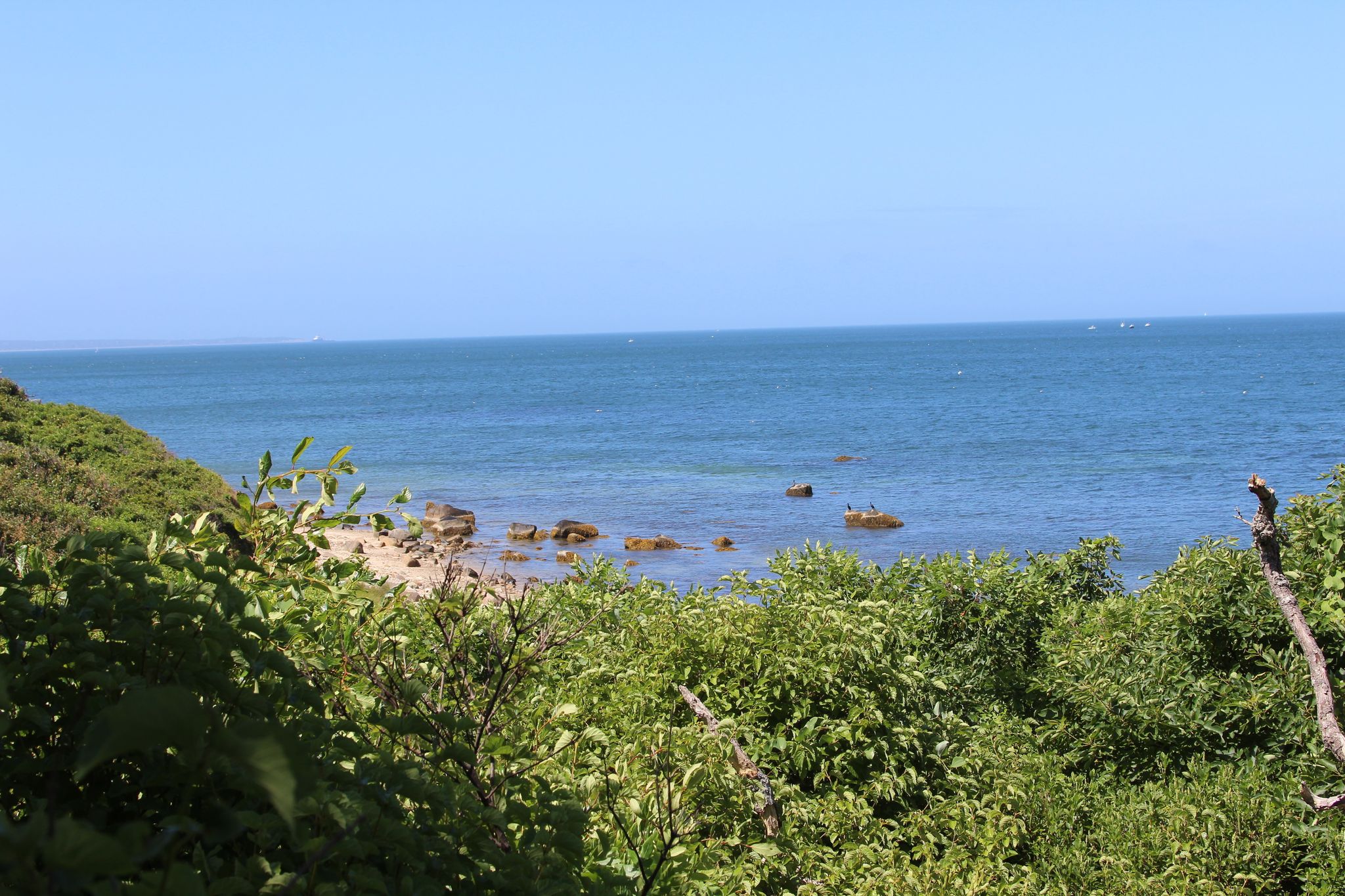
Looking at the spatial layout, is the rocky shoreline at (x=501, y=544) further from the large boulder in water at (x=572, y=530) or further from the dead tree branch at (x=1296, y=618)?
the dead tree branch at (x=1296, y=618)

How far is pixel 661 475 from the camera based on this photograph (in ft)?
165

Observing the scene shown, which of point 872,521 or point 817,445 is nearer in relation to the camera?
point 872,521

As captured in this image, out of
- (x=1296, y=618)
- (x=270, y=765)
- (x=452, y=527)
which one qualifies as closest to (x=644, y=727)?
(x=1296, y=618)

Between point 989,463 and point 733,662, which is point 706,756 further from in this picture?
point 989,463

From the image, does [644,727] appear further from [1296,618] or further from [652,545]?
[652,545]

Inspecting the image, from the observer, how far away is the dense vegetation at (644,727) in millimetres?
2326

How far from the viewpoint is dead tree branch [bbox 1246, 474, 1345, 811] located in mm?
6582

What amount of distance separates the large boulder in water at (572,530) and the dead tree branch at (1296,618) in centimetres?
2922

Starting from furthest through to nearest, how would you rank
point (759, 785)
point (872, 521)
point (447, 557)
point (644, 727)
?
point (872, 521), point (447, 557), point (644, 727), point (759, 785)

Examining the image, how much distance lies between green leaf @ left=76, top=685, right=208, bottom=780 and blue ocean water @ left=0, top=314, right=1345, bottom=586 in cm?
2772

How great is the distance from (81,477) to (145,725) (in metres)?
19.7

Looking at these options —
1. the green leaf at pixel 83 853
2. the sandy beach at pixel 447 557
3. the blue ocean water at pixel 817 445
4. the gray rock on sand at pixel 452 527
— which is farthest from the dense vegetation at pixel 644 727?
the gray rock on sand at pixel 452 527

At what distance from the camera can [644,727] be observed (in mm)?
5969

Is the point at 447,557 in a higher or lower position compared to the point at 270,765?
lower
